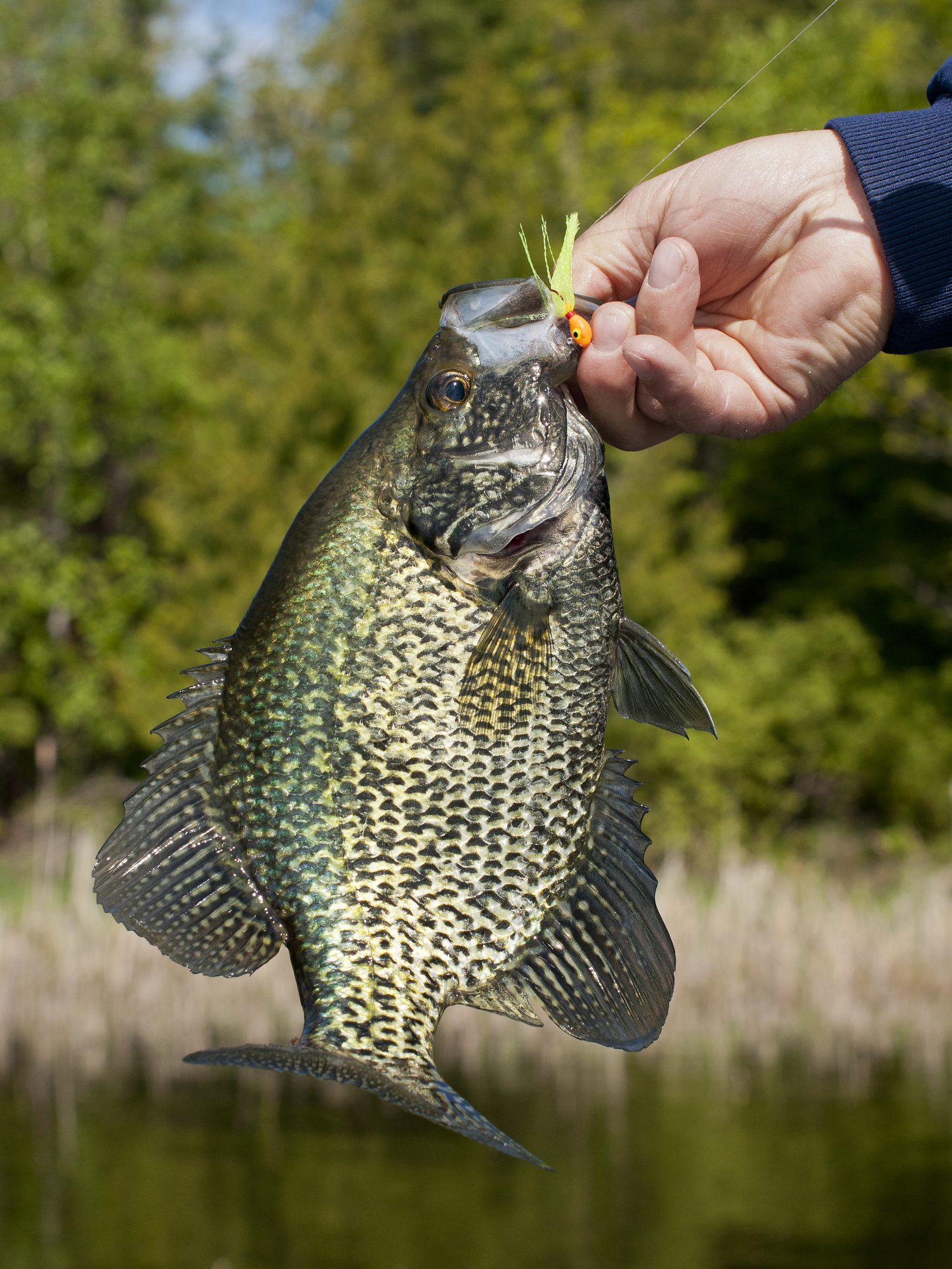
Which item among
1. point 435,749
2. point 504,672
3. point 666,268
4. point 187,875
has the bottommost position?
point 187,875

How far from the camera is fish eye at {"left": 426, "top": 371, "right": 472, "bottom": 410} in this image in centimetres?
226

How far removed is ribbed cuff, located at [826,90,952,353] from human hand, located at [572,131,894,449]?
65 millimetres

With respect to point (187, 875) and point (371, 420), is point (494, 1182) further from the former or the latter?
point (371, 420)

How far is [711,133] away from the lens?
25.4m

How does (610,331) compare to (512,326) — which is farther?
(610,331)

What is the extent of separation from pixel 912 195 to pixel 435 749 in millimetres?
1432

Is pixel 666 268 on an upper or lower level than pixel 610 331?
upper

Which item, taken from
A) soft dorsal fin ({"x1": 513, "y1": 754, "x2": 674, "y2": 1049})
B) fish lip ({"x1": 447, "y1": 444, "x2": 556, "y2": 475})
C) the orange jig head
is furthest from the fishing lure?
soft dorsal fin ({"x1": 513, "y1": 754, "x2": 674, "y2": 1049})

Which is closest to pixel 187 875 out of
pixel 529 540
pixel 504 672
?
pixel 504 672

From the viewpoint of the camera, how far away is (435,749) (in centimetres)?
214

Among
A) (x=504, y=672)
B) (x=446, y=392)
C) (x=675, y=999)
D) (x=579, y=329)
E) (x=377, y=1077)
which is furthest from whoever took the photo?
(x=675, y=999)

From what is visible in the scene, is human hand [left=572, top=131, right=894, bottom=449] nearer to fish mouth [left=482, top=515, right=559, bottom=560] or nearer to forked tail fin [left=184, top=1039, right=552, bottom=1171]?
fish mouth [left=482, top=515, right=559, bottom=560]

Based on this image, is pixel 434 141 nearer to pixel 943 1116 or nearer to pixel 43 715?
pixel 43 715

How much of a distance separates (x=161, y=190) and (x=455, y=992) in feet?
90.6
